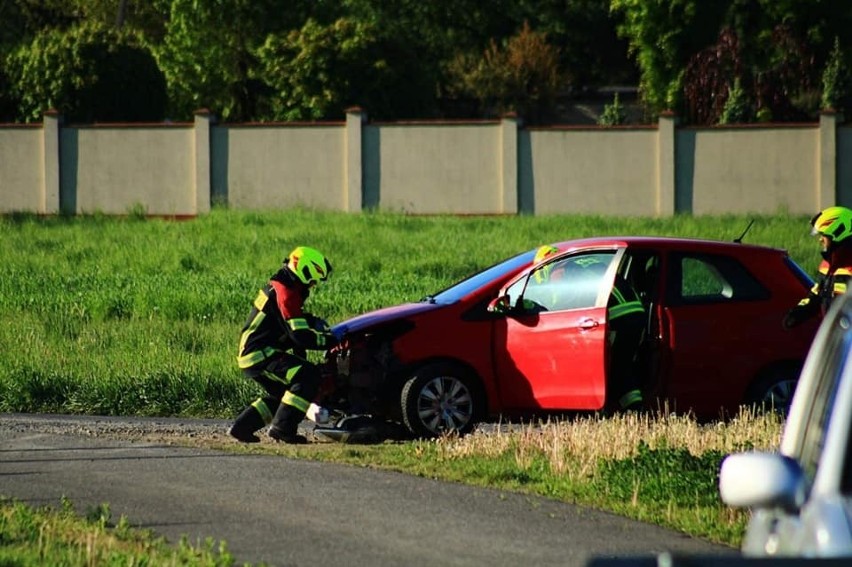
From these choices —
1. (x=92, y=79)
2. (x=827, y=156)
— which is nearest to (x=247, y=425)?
(x=827, y=156)

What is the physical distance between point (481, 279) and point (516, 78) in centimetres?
4627

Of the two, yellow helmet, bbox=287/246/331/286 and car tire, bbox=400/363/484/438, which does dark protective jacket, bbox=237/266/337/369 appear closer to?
yellow helmet, bbox=287/246/331/286

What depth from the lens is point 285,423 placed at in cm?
1284

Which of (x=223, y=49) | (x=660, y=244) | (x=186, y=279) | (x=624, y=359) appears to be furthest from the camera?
(x=223, y=49)

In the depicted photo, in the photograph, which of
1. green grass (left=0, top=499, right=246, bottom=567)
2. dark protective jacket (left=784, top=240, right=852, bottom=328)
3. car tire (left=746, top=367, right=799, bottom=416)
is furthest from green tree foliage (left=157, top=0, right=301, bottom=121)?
green grass (left=0, top=499, right=246, bottom=567)

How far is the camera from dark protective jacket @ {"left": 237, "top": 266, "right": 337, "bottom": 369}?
12766mm

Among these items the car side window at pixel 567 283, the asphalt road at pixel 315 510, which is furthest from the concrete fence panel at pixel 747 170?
the asphalt road at pixel 315 510

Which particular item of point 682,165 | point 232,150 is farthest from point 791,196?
point 232,150

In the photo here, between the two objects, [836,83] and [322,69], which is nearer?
[836,83]

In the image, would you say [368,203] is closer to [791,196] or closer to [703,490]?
[791,196]

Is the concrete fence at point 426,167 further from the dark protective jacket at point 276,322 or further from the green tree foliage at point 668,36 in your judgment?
the dark protective jacket at point 276,322

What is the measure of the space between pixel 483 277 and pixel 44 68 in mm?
36822

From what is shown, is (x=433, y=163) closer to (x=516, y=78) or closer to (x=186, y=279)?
(x=186, y=279)

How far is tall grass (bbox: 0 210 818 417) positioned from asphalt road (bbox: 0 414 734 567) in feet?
10.3
